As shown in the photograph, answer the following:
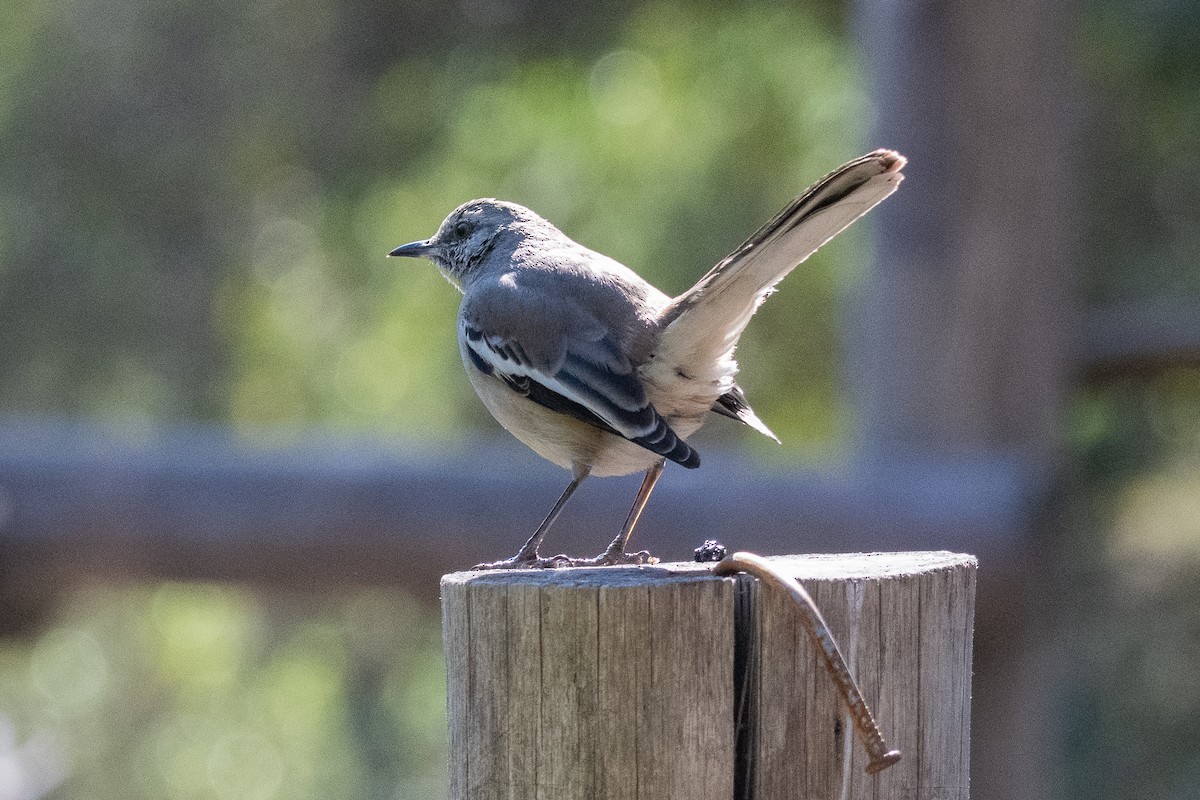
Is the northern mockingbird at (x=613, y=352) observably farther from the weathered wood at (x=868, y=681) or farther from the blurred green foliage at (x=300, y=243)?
the blurred green foliage at (x=300, y=243)

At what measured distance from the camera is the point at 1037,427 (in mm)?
6258

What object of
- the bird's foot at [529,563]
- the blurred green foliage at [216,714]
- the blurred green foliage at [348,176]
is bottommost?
the blurred green foliage at [216,714]

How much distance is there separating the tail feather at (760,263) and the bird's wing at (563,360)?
17 centimetres

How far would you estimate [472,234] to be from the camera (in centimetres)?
482

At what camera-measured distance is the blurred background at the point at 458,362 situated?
611cm

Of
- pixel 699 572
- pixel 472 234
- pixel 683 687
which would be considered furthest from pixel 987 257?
pixel 683 687

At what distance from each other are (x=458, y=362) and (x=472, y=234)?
384 centimetres

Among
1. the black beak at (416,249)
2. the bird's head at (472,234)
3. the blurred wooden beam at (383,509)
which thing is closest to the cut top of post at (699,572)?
the bird's head at (472,234)

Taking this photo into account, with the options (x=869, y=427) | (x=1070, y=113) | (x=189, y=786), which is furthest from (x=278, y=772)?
(x=1070, y=113)

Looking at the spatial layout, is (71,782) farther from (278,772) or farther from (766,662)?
(766,662)

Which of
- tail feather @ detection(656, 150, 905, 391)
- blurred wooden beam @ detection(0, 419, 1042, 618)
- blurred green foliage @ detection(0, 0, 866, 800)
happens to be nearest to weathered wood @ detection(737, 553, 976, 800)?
tail feather @ detection(656, 150, 905, 391)

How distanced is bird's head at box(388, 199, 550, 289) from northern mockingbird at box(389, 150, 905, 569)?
1.23 ft

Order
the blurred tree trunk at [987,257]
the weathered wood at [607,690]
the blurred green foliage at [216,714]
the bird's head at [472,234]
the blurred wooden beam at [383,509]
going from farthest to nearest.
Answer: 1. the blurred green foliage at [216,714]
2. the blurred tree trunk at [987,257]
3. the blurred wooden beam at [383,509]
4. the bird's head at [472,234]
5. the weathered wood at [607,690]

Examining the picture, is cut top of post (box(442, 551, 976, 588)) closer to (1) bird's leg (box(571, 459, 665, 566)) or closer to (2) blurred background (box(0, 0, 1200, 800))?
(1) bird's leg (box(571, 459, 665, 566))
